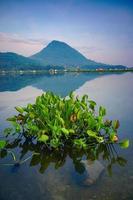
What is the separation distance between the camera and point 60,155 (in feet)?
21.8

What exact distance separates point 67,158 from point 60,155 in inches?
9.8

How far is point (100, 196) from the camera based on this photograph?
182 inches

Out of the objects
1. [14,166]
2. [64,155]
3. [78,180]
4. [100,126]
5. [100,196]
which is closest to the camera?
[100,196]

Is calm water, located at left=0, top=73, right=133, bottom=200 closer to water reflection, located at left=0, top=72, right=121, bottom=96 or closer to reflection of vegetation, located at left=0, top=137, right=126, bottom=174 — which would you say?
reflection of vegetation, located at left=0, top=137, right=126, bottom=174

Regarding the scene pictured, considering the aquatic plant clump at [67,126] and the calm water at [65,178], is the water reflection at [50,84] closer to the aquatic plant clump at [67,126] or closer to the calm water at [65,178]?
the aquatic plant clump at [67,126]

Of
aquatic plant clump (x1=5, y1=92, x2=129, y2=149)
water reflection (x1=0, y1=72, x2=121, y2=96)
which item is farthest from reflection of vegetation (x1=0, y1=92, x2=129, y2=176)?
water reflection (x1=0, y1=72, x2=121, y2=96)

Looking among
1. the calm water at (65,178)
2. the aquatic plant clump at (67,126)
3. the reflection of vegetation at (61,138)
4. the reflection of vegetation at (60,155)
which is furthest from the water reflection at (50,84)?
the calm water at (65,178)

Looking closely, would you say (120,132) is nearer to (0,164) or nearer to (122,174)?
(122,174)

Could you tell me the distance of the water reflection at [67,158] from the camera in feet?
18.9

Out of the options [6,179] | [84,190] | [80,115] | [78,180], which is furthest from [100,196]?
[80,115]

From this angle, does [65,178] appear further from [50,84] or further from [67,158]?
[50,84]

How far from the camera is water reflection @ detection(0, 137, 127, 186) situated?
18.9ft

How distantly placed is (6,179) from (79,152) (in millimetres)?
2059

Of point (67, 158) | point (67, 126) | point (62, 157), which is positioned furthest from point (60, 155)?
point (67, 126)
